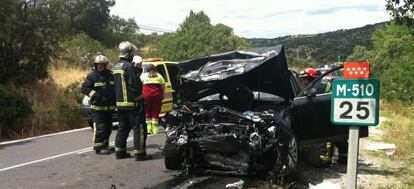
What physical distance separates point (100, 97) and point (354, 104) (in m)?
5.58

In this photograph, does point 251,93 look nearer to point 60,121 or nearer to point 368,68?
point 368,68

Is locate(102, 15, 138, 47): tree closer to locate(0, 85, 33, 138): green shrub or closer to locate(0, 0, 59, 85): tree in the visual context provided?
locate(0, 0, 59, 85): tree

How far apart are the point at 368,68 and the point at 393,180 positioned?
332cm

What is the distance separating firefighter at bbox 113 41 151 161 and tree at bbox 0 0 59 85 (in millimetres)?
9859

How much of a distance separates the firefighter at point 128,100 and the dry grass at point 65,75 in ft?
41.8

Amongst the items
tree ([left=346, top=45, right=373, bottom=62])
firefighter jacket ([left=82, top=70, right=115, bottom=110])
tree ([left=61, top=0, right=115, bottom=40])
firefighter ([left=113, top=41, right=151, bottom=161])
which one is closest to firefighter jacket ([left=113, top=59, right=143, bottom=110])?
firefighter ([left=113, top=41, right=151, bottom=161])

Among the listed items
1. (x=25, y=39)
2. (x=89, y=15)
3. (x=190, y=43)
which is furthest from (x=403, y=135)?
(x=89, y=15)

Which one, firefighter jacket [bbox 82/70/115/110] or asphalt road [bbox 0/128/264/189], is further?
firefighter jacket [bbox 82/70/115/110]

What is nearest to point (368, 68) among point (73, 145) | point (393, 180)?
point (393, 180)

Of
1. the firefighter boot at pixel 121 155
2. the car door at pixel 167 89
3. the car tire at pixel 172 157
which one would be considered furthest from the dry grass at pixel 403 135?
the car door at pixel 167 89

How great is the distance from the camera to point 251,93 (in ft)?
25.5

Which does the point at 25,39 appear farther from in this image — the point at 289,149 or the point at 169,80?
the point at 289,149

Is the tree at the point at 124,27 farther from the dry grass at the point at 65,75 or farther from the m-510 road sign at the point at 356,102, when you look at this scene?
the m-510 road sign at the point at 356,102

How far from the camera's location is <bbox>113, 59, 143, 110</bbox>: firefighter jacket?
8.38m
